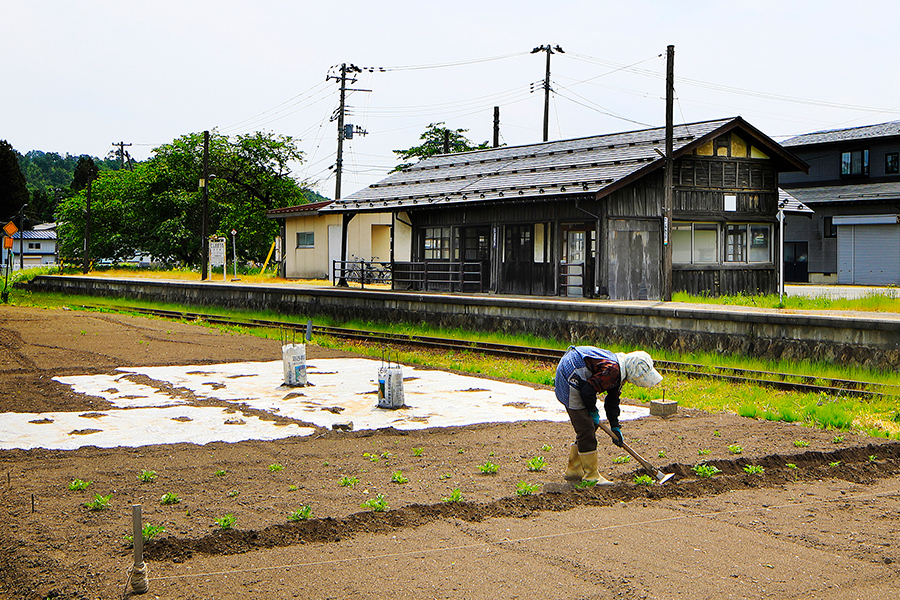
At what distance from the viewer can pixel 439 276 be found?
29438mm

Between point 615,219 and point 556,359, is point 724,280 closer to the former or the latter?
point 615,219

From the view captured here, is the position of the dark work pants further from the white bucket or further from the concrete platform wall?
the concrete platform wall

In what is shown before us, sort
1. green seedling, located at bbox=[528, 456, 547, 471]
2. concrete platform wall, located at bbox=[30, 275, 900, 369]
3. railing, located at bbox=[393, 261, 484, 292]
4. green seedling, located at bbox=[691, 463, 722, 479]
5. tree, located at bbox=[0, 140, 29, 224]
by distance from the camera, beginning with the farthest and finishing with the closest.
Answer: tree, located at bbox=[0, 140, 29, 224] < railing, located at bbox=[393, 261, 484, 292] < concrete platform wall, located at bbox=[30, 275, 900, 369] < green seedling, located at bbox=[528, 456, 547, 471] < green seedling, located at bbox=[691, 463, 722, 479]

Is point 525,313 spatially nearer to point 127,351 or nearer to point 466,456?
point 127,351

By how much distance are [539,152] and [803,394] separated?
18505 mm

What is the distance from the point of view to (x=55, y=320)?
26.4m

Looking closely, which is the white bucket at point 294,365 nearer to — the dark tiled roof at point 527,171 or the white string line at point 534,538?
the white string line at point 534,538

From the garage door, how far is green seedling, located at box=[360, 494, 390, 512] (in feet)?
112

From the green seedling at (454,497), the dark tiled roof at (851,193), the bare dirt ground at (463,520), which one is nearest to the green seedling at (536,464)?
the bare dirt ground at (463,520)

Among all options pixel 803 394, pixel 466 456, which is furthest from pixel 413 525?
pixel 803 394

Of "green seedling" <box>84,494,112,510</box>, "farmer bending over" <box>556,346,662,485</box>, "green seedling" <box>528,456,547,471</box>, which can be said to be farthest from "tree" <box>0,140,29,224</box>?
"farmer bending over" <box>556,346,662,485</box>

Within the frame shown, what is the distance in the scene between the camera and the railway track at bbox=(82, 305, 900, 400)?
1300 centimetres

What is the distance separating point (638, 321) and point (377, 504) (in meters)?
12.1

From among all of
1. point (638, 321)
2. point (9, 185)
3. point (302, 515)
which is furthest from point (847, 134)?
point (9, 185)
